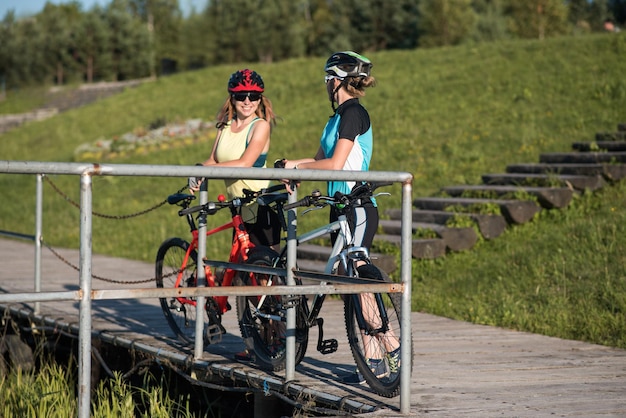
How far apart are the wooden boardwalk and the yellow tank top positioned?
1001 millimetres

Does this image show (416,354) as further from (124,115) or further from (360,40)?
(360,40)

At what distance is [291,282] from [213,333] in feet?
4.17

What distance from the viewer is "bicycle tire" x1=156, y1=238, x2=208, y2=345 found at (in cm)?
688

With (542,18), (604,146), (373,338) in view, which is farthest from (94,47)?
(373,338)

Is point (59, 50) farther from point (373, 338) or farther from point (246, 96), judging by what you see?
point (373, 338)

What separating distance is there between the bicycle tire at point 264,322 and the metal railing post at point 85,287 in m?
1.66

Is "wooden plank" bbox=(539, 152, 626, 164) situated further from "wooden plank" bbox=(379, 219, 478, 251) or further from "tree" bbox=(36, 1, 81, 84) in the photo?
"tree" bbox=(36, 1, 81, 84)

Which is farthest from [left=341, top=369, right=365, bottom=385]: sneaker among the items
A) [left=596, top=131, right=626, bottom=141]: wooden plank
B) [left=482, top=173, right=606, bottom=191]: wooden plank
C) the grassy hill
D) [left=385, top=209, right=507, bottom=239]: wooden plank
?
[left=596, top=131, right=626, bottom=141]: wooden plank

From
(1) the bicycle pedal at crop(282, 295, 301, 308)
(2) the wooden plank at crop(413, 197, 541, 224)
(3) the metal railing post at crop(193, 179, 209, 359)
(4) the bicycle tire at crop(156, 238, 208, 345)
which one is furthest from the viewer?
(2) the wooden plank at crop(413, 197, 541, 224)

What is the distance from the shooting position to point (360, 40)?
65.2 m

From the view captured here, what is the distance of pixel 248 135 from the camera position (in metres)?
6.46

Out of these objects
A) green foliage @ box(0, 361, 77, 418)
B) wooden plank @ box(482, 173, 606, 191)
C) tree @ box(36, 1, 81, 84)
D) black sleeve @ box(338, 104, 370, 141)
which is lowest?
green foliage @ box(0, 361, 77, 418)

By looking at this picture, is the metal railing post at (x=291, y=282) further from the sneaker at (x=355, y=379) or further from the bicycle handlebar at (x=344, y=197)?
the sneaker at (x=355, y=379)

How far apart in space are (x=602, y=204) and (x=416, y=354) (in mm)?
5831
